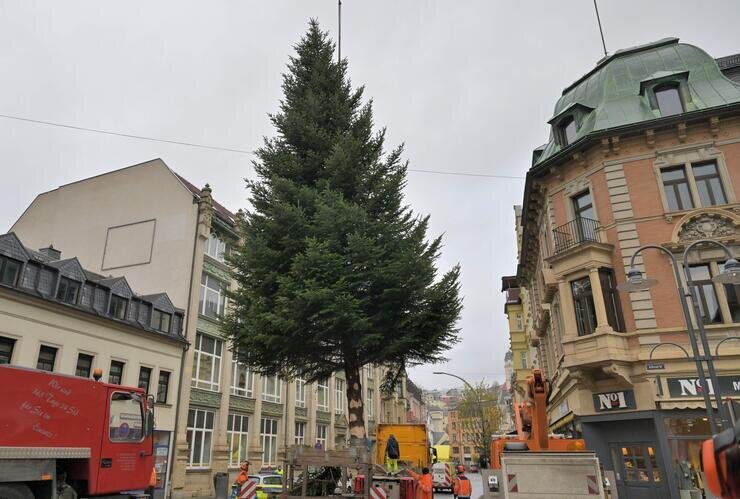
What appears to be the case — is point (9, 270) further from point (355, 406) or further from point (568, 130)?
point (568, 130)

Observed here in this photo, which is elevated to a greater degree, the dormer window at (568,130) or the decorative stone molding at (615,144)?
the dormer window at (568,130)

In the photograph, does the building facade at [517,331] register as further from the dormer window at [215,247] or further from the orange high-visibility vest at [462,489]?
the dormer window at [215,247]

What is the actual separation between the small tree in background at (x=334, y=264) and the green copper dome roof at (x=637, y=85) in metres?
9.15

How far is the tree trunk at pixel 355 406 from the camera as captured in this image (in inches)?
557

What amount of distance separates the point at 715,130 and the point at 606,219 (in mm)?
4899

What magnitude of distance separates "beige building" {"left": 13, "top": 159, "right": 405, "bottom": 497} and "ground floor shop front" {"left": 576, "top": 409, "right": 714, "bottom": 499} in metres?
18.1

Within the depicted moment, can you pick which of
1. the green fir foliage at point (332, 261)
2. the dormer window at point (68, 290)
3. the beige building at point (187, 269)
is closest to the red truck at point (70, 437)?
the green fir foliage at point (332, 261)

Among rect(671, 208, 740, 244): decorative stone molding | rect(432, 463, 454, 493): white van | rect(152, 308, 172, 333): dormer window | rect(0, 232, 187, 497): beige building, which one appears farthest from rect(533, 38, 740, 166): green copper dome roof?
rect(432, 463, 454, 493): white van

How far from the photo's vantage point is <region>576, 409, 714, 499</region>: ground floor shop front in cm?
1548

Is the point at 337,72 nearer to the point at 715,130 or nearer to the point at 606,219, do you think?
the point at 606,219

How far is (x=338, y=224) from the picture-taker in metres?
14.2

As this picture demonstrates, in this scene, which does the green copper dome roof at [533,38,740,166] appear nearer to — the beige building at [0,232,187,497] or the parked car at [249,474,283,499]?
the parked car at [249,474,283,499]

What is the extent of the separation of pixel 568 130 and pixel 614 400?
11355 millimetres

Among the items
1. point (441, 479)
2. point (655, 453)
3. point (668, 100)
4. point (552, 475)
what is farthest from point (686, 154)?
point (441, 479)
